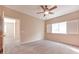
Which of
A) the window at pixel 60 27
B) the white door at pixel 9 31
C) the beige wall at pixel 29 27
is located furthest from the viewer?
the window at pixel 60 27

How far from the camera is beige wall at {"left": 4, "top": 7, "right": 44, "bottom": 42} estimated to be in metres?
2.44

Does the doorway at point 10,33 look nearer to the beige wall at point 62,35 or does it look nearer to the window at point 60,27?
the beige wall at point 62,35

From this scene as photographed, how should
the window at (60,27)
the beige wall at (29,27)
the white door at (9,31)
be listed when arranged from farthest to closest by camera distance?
the window at (60,27) → the beige wall at (29,27) → the white door at (9,31)

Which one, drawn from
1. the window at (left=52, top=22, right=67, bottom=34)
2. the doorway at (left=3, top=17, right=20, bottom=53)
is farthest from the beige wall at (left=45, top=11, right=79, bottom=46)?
the doorway at (left=3, top=17, right=20, bottom=53)

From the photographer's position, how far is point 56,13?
8.50 feet

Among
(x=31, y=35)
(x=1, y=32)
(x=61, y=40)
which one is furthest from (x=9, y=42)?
(x=61, y=40)

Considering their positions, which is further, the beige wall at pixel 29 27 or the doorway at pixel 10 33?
the beige wall at pixel 29 27

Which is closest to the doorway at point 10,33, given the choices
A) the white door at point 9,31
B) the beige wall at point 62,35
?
the white door at point 9,31

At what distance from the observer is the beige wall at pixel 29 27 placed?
2.44 meters

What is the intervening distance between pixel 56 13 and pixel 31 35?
863mm

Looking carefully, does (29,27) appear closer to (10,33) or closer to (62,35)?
(10,33)

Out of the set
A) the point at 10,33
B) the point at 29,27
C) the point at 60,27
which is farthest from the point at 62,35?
the point at 10,33

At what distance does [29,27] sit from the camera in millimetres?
2641
